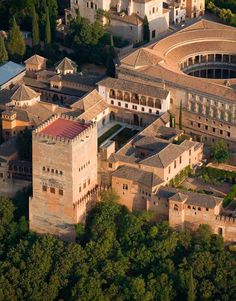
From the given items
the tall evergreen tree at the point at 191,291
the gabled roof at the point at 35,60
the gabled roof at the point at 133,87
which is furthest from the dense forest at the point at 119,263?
the gabled roof at the point at 35,60

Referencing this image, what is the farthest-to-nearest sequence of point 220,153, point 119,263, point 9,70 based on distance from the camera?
point 9,70, point 220,153, point 119,263

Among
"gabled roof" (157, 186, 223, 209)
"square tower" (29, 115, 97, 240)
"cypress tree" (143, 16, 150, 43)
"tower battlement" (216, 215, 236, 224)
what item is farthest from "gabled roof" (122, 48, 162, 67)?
"tower battlement" (216, 215, 236, 224)

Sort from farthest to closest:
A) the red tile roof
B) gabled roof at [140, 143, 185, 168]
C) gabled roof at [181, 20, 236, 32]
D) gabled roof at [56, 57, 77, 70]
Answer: gabled roof at [181, 20, 236, 32]
gabled roof at [56, 57, 77, 70]
gabled roof at [140, 143, 185, 168]
the red tile roof

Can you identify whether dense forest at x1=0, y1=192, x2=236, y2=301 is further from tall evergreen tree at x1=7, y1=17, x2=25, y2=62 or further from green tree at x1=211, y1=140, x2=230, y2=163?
tall evergreen tree at x1=7, y1=17, x2=25, y2=62

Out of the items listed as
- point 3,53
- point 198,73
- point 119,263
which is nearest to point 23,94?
point 3,53

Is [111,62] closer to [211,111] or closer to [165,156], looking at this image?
[211,111]

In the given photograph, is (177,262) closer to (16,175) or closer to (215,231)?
(215,231)

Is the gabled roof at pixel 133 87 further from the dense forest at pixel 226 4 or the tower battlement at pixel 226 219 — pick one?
the dense forest at pixel 226 4
